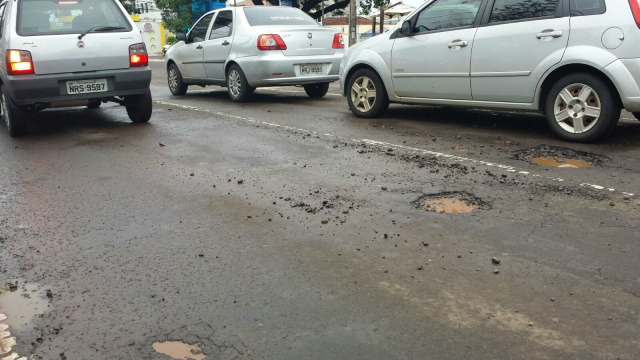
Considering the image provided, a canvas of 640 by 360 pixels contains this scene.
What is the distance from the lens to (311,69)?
10711mm

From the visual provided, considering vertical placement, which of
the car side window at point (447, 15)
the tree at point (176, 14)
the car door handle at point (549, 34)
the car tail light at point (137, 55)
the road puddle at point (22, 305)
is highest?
the tree at point (176, 14)

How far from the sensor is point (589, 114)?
620 centimetres

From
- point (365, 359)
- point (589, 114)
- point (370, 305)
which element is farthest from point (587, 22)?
point (365, 359)

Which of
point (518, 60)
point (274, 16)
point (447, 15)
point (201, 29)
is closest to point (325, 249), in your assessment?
point (518, 60)

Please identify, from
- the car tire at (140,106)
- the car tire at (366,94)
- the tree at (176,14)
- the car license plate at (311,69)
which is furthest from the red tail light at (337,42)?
the tree at (176,14)

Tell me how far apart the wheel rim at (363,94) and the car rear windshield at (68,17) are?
3.21m

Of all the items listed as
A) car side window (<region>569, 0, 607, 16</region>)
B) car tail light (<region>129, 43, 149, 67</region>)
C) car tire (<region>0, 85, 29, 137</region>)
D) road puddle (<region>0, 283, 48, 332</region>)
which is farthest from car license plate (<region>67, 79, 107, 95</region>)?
car side window (<region>569, 0, 607, 16</region>)

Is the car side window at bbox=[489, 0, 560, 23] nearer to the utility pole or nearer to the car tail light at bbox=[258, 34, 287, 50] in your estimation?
the car tail light at bbox=[258, 34, 287, 50]

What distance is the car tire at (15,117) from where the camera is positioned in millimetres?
7578

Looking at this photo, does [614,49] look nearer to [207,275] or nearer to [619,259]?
[619,259]

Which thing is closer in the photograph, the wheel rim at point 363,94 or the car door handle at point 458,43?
the car door handle at point 458,43

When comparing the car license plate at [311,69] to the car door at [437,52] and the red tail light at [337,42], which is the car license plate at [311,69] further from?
the car door at [437,52]

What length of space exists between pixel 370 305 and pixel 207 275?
960 mm

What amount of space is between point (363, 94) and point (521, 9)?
254 centimetres
